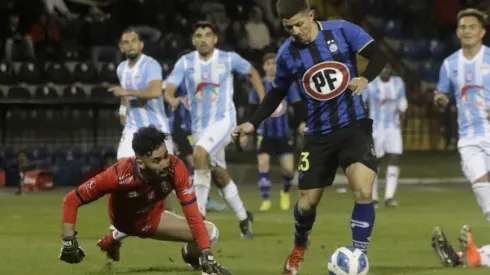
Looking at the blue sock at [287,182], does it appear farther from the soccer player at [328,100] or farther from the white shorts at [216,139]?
the soccer player at [328,100]

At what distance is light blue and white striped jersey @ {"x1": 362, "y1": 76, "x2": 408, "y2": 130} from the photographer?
1920 cm

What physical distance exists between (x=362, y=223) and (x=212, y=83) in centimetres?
488

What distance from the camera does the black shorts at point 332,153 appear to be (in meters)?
9.09

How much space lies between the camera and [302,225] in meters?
9.37

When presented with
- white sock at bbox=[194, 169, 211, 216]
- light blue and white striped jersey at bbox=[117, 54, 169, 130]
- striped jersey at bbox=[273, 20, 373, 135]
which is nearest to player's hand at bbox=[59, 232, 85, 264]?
striped jersey at bbox=[273, 20, 373, 135]

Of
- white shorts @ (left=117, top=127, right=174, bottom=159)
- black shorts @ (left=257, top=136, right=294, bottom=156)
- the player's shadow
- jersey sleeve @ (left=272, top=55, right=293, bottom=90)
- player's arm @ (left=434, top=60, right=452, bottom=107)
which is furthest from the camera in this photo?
black shorts @ (left=257, top=136, right=294, bottom=156)

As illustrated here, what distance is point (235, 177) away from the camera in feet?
78.9

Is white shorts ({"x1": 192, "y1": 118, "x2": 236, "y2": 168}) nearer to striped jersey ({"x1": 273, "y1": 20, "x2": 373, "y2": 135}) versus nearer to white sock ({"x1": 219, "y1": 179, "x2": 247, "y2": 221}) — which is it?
white sock ({"x1": 219, "y1": 179, "x2": 247, "y2": 221})

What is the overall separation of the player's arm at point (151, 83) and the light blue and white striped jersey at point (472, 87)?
3.60 meters

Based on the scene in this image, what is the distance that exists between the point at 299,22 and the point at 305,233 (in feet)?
5.54

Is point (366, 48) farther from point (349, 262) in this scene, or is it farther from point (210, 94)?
point (210, 94)

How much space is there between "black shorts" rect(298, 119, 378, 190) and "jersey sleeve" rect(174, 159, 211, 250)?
3.07 ft

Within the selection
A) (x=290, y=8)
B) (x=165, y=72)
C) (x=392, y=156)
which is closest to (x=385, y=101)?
(x=392, y=156)

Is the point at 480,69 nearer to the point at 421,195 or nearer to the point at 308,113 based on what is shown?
the point at 308,113
